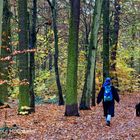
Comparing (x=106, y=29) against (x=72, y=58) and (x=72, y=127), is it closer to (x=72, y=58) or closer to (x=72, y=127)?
(x=72, y=58)

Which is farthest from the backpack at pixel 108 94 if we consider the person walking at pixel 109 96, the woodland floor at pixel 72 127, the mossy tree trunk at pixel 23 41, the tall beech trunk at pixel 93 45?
the tall beech trunk at pixel 93 45

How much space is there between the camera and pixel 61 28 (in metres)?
34.4

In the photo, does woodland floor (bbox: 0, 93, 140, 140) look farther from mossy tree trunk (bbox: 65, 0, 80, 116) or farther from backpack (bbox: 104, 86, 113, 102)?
backpack (bbox: 104, 86, 113, 102)

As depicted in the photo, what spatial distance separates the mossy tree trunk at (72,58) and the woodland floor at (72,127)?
58 centimetres

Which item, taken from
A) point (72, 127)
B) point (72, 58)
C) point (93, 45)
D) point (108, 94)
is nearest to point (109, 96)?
point (108, 94)

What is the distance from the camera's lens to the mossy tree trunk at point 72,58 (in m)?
16.2

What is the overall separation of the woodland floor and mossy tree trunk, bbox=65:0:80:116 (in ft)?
1.89

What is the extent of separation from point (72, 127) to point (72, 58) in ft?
11.7

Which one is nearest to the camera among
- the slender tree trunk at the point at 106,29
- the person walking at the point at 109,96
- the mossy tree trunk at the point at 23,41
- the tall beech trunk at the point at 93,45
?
the person walking at the point at 109,96

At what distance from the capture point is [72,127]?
13.7m

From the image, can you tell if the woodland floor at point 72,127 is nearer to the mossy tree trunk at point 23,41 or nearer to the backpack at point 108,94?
the backpack at point 108,94

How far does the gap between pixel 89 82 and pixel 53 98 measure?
9.50 m

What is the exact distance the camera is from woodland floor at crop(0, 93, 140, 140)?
12.0m

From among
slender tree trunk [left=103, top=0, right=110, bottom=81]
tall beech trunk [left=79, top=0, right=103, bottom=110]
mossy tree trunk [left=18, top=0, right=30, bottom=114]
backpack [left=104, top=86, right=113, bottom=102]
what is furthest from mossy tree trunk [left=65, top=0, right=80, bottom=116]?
slender tree trunk [left=103, top=0, right=110, bottom=81]
